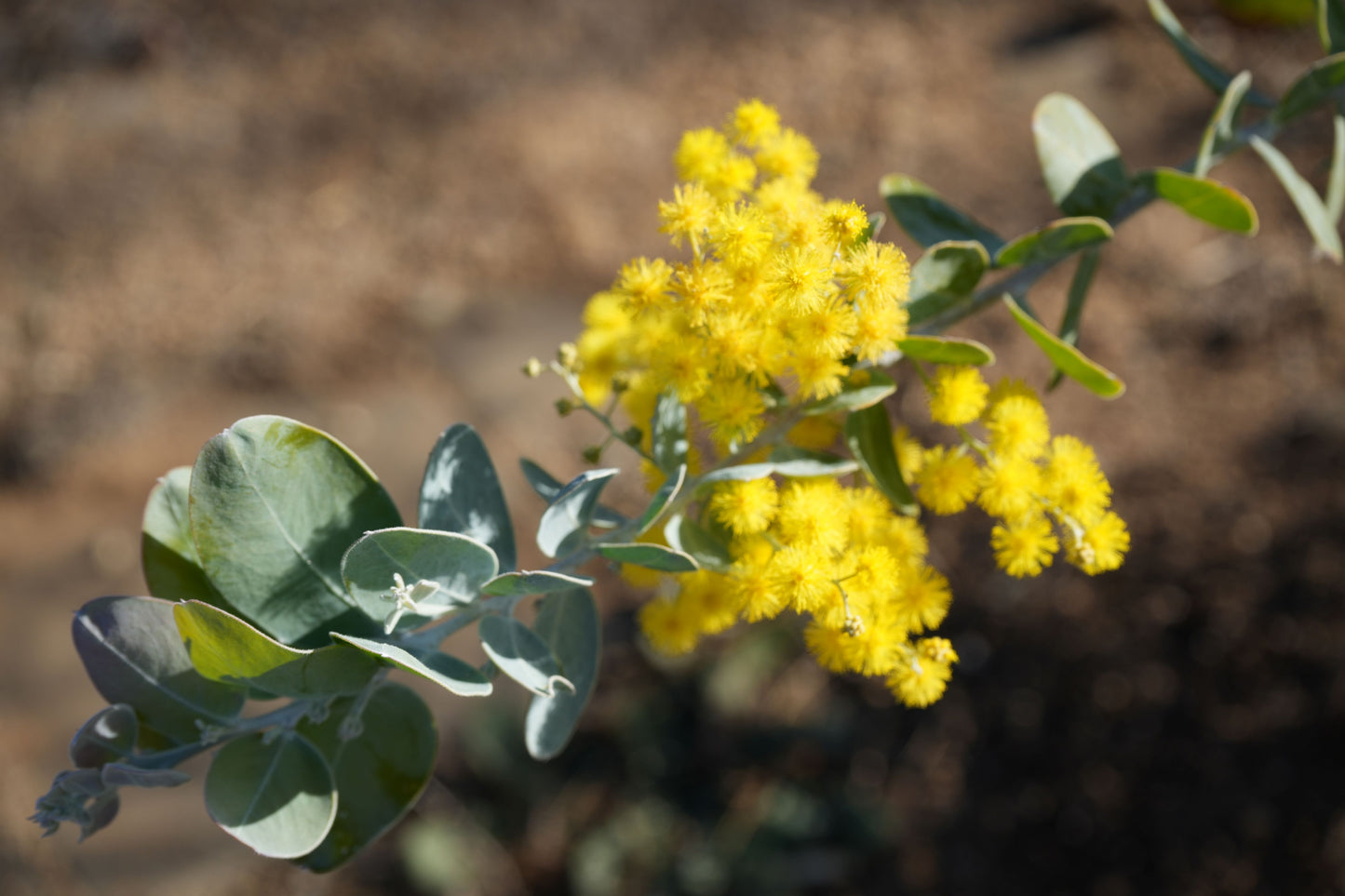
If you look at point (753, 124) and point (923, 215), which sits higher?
point (753, 124)

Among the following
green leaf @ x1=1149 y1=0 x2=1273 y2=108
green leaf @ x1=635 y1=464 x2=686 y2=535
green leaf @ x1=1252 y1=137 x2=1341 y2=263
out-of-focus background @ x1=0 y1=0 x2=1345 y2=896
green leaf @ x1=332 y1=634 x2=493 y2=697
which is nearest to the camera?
green leaf @ x1=332 y1=634 x2=493 y2=697

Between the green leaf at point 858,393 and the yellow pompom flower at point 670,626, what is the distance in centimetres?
39

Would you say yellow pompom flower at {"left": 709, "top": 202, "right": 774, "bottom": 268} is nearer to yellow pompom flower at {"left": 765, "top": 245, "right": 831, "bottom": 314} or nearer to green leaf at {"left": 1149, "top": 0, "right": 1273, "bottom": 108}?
yellow pompom flower at {"left": 765, "top": 245, "right": 831, "bottom": 314}

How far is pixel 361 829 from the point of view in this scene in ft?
3.54

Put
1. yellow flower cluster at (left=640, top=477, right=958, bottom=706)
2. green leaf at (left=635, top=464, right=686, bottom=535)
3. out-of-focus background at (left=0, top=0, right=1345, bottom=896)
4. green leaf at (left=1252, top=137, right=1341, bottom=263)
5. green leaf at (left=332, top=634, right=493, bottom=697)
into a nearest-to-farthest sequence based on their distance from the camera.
→ 1. green leaf at (left=332, top=634, right=493, bottom=697)
2. green leaf at (left=635, top=464, right=686, bottom=535)
3. yellow flower cluster at (left=640, top=477, right=958, bottom=706)
4. green leaf at (left=1252, top=137, right=1341, bottom=263)
5. out-of-focus background at (left=0, top=0, right=1345, bottom=896)

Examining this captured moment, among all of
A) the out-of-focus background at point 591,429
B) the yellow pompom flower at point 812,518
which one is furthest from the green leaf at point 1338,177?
the out-of-focus background at point 591,429

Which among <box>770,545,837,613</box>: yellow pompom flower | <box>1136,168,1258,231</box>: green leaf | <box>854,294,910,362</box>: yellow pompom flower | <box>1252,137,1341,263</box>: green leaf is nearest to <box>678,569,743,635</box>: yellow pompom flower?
<box>770,545,837,613</box>: yellow pompom flower

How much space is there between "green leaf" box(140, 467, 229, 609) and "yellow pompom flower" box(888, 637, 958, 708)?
845 mm

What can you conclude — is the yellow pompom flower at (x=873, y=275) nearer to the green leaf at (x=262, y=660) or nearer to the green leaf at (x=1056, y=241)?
the green leaf at (x=1056, y=241)

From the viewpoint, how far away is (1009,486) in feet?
3.51

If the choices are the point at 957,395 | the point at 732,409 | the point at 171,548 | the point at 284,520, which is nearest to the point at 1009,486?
the point at 957,395

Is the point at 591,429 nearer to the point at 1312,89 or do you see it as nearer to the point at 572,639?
the point at 572,639

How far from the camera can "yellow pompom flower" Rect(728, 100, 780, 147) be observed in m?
1.13

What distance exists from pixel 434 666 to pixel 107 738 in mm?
390
